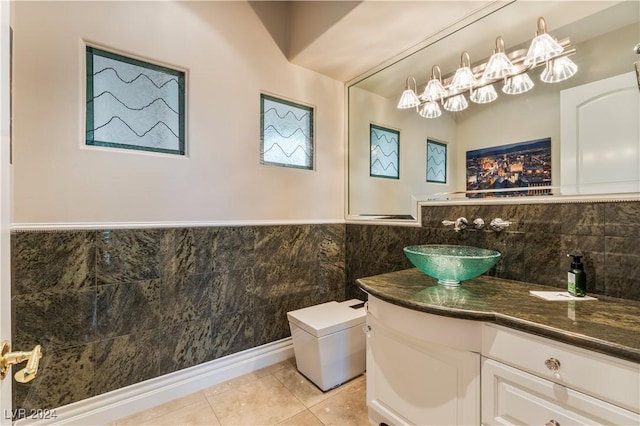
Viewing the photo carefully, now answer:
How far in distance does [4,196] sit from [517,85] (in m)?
2.21

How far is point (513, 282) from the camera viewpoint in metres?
1.51

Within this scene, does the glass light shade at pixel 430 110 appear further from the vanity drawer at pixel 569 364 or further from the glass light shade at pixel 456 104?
the vanity drawer at pixel 569 364

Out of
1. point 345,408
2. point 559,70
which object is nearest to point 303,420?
point 345,408

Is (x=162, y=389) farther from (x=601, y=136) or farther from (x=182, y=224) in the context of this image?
(x=601, y=136)

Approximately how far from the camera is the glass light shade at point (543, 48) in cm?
144

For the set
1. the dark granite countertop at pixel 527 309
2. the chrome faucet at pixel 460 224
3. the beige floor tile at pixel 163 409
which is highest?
the chrome faucet at pixel 460 224

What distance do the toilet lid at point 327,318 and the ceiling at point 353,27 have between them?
6.45 feet

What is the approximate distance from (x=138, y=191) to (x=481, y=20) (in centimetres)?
234

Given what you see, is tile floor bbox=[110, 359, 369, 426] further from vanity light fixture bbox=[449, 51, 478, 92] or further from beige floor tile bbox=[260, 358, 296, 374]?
vanity light fixture bbox=[449, 51, 478, 92]

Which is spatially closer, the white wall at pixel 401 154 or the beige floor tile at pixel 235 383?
the beige floor tile at pixel 235 383

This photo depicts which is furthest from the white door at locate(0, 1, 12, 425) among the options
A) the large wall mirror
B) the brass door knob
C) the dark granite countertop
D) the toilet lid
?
the large wall mirror

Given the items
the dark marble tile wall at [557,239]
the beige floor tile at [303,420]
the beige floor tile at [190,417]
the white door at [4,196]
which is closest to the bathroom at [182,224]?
the dark marble tile wall at [557,239]

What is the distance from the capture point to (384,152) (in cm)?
247

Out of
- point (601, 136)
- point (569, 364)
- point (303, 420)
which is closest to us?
point (569, 364)
